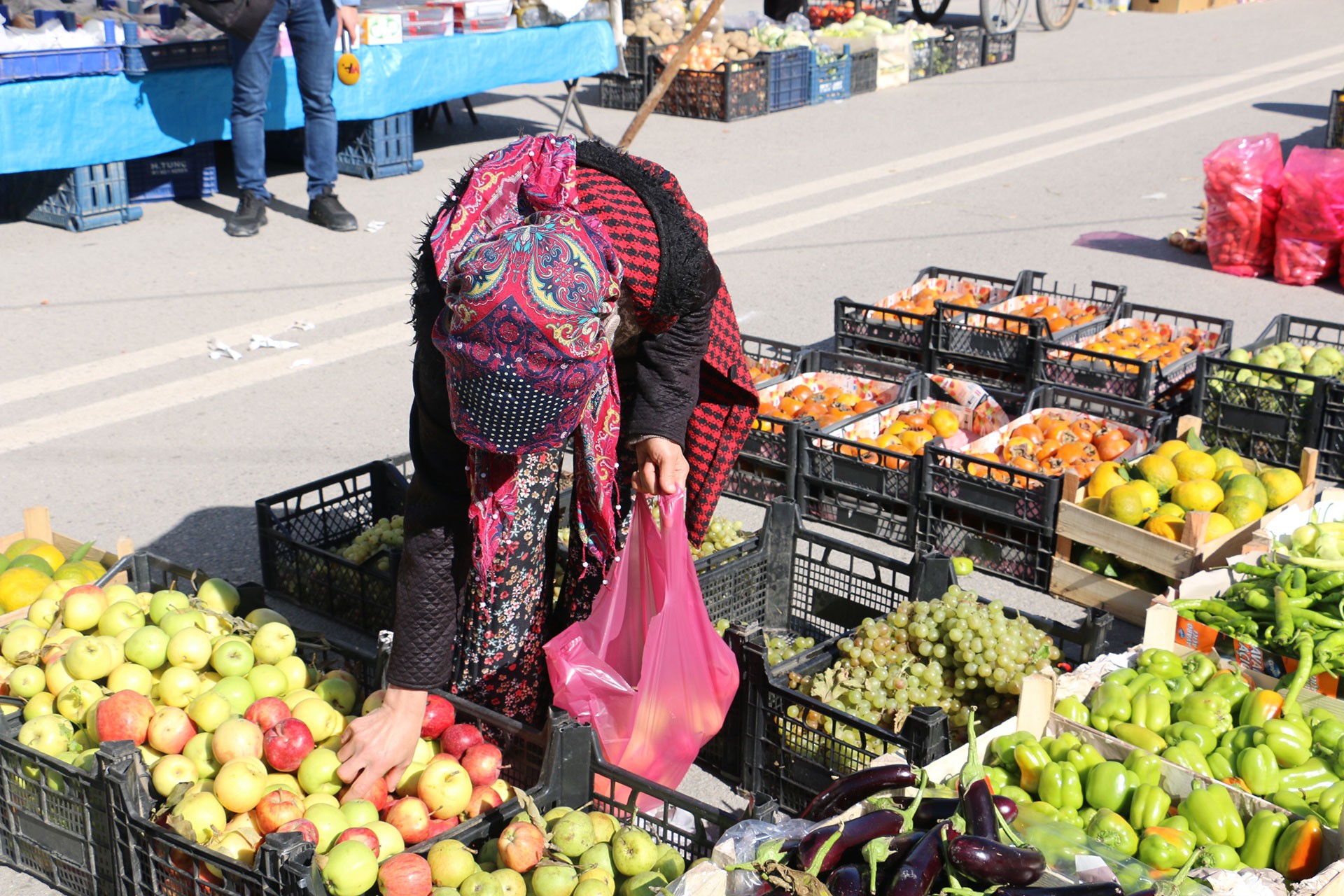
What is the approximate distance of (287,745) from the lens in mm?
2877

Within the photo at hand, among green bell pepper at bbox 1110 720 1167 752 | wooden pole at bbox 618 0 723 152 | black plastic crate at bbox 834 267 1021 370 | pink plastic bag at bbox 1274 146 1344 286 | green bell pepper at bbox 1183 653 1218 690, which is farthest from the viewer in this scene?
pink plastic bag at bbox 1274 146 1344 286

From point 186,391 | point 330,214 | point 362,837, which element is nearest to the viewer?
point 362,837

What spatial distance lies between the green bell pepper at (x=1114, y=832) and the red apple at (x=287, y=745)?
1.70 metres

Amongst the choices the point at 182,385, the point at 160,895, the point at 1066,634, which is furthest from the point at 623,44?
the point at 160,895

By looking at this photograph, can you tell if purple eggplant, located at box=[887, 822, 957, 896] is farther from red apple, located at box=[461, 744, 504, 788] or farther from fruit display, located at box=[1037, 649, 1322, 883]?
red apple, located at box=[461, 744, 504, 788]

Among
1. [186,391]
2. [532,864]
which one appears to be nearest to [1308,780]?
[532,864]

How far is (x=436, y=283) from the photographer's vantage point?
2492 millimetres

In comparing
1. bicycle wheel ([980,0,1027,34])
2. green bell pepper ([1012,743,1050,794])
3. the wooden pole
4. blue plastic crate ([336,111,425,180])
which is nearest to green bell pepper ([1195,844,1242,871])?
green bell pepper ([1012,743,1050,794])

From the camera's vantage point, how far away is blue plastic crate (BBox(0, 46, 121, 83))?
7.57 m

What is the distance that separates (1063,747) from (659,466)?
3.81 ft

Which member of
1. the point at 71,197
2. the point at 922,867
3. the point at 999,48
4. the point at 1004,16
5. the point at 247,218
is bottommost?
the point at 922,867

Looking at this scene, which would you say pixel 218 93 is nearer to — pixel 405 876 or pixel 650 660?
pixel 650 660

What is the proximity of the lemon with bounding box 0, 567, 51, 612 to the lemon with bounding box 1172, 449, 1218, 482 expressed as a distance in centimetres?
360

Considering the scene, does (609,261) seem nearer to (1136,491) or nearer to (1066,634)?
(1066,634)
